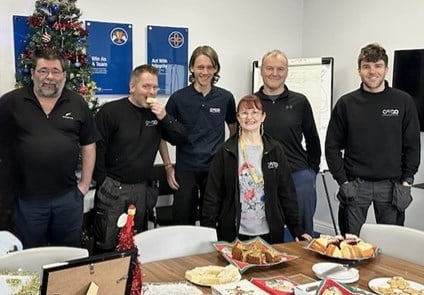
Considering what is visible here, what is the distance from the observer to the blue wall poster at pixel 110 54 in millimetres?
3830

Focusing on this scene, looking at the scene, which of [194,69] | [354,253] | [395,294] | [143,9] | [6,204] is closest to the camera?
[395,294]

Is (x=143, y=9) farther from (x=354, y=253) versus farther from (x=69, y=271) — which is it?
(x=69, y=271)

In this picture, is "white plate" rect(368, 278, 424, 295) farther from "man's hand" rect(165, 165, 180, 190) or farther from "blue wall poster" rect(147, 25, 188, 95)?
"blue wall poster" rect(147, 25, 188, 95)

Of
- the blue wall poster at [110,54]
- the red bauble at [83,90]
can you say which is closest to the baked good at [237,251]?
the red bauble at [83,90]

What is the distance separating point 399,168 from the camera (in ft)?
9.40

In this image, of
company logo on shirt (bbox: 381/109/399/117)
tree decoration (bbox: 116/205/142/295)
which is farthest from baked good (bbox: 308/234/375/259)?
company logo on shirt (bbox: 381/109/399/117)

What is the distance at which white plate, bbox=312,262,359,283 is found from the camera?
1643 mm

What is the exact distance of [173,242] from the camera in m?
2.09

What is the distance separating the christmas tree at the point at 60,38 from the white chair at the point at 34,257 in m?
1.73

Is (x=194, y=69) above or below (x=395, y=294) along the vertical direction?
above

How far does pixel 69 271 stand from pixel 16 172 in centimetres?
163

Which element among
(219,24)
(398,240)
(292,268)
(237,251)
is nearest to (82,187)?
(237,251)

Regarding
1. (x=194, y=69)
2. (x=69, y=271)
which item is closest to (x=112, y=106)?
(x=194, y=69)

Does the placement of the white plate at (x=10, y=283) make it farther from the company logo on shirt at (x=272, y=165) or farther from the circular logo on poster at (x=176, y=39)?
the circular logo on poster at (x=176, y=39)
